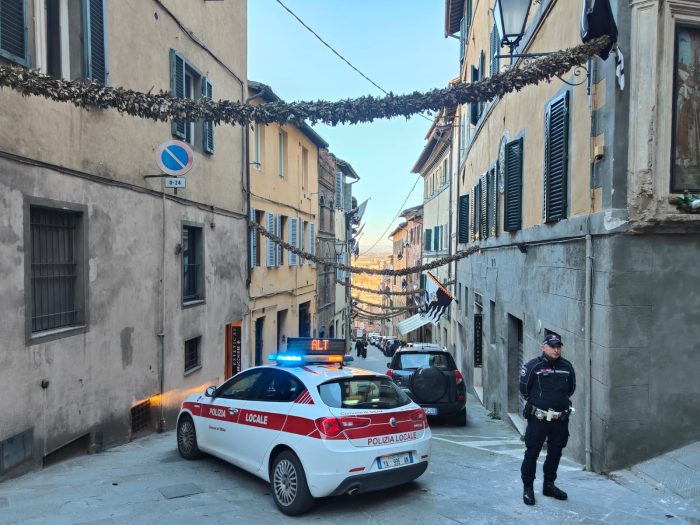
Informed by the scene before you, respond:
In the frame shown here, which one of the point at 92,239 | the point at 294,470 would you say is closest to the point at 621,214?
the point at 294,470

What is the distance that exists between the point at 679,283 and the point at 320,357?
4.06 metres

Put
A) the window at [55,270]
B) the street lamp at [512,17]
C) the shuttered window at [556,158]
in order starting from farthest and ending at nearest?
the shuttered window at [556,158] → the window at [55,270] → the street lamp at [512,17]

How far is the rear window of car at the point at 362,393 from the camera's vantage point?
5.48 meters

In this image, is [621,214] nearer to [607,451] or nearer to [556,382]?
[556,382]

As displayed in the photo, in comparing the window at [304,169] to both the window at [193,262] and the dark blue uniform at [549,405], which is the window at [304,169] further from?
the dark blue uniform at [549,405]

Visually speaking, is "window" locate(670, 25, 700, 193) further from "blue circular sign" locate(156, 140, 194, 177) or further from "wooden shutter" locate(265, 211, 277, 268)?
"wooden shutter" locate(265, 211, 277, 268)

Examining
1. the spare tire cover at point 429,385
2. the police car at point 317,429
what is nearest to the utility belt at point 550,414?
the police car at point 317,429

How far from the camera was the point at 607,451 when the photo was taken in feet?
19.7

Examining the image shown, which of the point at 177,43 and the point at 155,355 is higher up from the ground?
the point at 177,43

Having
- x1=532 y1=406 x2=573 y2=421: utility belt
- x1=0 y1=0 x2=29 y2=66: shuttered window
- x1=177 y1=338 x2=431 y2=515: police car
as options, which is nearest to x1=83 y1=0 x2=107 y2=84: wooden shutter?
x1=0 y1=0 x2=29 y2=66: shuttered window

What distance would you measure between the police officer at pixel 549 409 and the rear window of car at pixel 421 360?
611cm

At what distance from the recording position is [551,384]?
5352 mm

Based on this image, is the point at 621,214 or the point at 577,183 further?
the point at 577,183

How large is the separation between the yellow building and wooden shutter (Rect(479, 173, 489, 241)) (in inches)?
204
